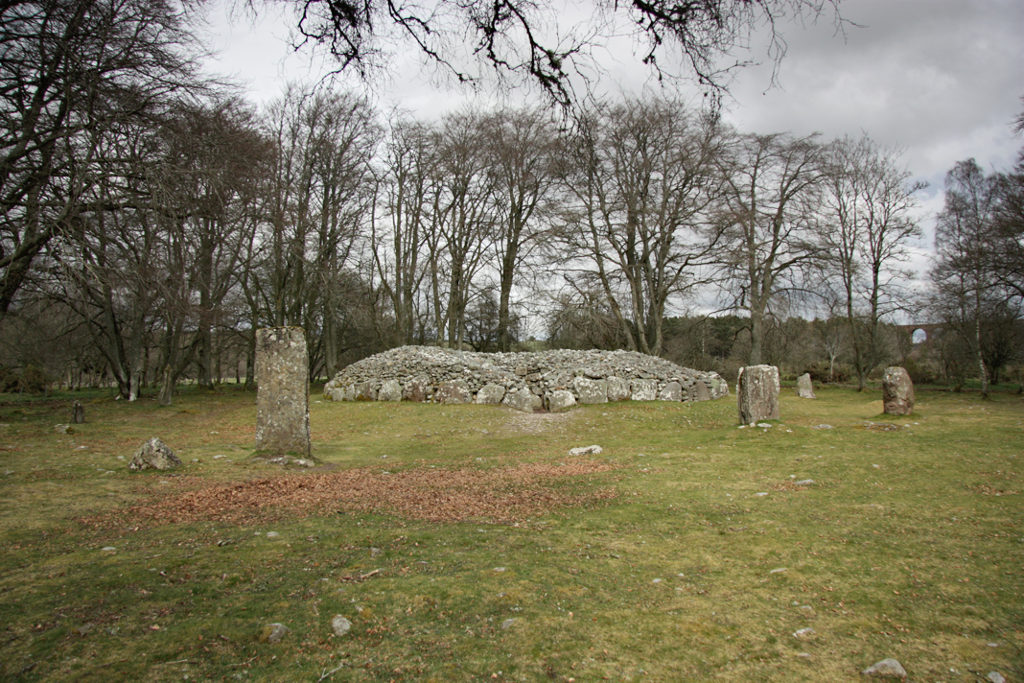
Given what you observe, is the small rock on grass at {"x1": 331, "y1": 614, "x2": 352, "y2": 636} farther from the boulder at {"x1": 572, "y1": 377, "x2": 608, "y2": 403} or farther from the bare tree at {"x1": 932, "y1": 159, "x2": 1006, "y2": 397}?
the bare tree at {"x1": 932, "y1": 159, "x2": 1006, "y2": 397}

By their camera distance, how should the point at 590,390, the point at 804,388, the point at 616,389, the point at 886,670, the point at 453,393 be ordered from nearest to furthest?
1. the point at 886,670
2. the point at 590,390
3. the point at 616,389
4. the point at 453,393
5. the point at 804,388

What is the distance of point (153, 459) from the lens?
7.34 m

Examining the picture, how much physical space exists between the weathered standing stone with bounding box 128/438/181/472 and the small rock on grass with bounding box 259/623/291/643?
548cm

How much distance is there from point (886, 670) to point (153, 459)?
8210mm

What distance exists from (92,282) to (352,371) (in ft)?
33.5

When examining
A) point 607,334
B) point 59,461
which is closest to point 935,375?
point 607,334

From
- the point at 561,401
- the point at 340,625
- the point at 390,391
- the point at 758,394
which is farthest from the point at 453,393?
the point at 340,625

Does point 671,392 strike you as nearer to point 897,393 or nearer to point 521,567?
point 897,393

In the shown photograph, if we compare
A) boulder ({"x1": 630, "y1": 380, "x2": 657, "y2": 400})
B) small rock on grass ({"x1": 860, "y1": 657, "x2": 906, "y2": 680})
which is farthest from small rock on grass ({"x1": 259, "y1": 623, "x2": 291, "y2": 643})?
boulder ({"x1": 630, "y1": 380, "x2": 657, "y2": 400})

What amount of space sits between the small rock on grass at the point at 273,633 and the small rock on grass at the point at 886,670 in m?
3.03

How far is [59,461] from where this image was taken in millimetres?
7660

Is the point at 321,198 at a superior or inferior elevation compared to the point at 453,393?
superior

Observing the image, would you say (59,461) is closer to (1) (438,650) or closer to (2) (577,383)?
(1) (438,650)

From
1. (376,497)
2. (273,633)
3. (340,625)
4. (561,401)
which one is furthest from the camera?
(561,401)
